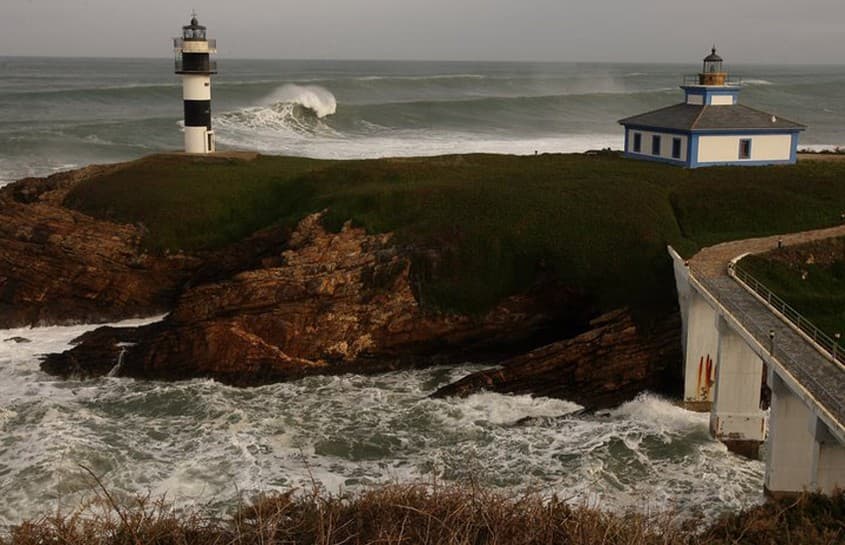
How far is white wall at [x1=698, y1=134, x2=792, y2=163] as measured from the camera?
3466cm

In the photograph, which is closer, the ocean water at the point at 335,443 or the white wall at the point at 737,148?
the ocean water at the point at 335,443

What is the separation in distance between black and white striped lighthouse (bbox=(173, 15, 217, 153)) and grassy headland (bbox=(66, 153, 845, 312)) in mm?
4241

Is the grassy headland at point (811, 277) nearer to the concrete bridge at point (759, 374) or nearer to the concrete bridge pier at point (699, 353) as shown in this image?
the concrete bridge at point (759, 374)

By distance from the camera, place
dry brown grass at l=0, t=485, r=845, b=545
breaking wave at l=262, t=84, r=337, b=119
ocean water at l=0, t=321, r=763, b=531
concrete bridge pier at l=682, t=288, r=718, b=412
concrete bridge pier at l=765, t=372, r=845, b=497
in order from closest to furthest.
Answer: dry brown grass at l=0, t=485, r=845, b=545 → concrete bridge pier at l=765, t=372, r=845, b=497 → ocean water at l=0, t=321, r=763, b=531 → concrete bridge pier at l=682, t=288, r=718, b=412 → breaking wave at l=262, t=84, r=337, b=119

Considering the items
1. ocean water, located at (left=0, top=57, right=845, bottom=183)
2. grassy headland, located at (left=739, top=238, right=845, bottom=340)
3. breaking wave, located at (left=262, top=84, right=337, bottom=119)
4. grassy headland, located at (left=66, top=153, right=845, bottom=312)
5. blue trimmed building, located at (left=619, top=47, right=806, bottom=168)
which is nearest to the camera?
grassy headland, located at (left=739, top=238, right=845, bottom=340)

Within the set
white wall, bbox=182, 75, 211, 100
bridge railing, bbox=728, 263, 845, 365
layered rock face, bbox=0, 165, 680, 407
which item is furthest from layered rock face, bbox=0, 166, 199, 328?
bridge railing, bbox=728, 263, 845, 365

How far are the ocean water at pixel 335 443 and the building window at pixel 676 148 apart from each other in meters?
15.8

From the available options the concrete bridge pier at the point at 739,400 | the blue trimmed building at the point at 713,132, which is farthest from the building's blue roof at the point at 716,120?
the concrete bridge pier at the point at 739,400

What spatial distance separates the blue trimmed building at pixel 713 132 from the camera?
114ft

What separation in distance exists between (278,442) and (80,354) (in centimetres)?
806

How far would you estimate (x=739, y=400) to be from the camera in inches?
791

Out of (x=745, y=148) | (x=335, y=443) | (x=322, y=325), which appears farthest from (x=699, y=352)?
(x=745, y=148)

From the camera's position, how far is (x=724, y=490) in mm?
17719

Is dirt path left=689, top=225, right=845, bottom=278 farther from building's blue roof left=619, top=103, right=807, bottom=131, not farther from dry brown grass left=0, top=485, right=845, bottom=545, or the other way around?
dry brown grass left=0, top=485, right=845, bottom=545
